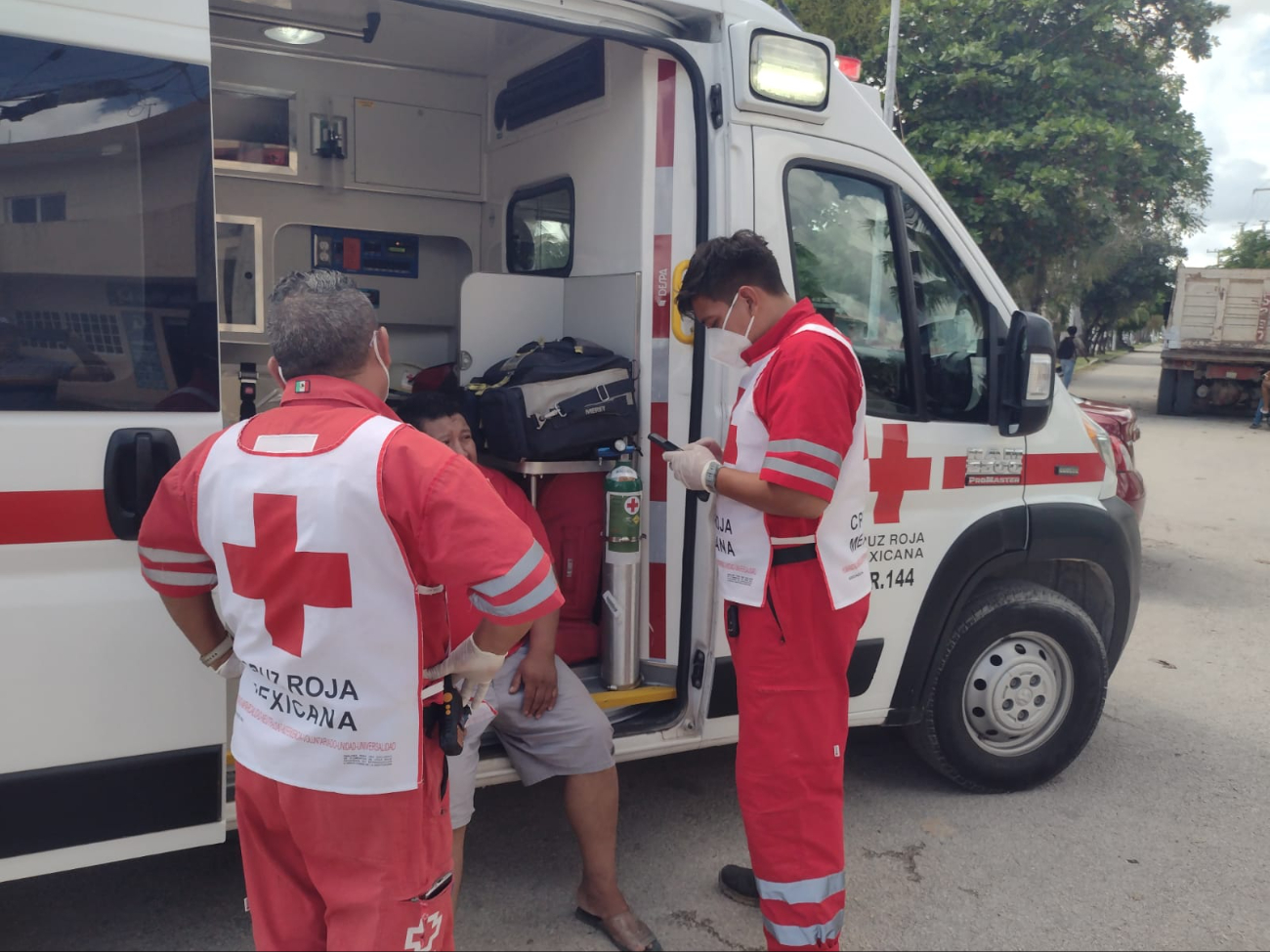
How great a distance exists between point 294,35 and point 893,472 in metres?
2.74

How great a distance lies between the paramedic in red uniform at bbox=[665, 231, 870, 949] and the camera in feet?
8.24

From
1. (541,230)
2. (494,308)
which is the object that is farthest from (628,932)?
(541,230)

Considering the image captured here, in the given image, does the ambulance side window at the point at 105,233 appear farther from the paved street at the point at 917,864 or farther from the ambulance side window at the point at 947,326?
the ambulance side window at the point at 947,326

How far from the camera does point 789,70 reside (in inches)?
120

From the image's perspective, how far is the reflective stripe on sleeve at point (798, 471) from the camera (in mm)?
2416

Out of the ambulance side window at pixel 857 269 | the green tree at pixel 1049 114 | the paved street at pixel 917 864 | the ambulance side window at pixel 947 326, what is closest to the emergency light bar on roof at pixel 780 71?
the ambulance side window at pixel 857 269

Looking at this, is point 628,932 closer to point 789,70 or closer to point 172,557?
point 172,557

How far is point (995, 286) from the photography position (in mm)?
3543

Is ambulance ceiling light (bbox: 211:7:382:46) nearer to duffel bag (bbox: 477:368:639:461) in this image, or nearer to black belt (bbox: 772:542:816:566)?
duffel bag (bbox: 477:368:639:461)

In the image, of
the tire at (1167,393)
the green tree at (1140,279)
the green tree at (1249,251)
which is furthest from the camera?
the green tree at (1249,251)

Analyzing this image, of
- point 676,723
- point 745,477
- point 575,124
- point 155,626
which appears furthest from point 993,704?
point 155,626

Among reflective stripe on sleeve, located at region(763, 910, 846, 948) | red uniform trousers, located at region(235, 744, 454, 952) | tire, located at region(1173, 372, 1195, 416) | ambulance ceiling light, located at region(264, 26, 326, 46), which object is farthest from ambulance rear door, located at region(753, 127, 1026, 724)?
tire, located at region(1173, 372, 1195, 416)

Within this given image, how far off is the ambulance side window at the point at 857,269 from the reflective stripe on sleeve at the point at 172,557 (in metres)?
1.92

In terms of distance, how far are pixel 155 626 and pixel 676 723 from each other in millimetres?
1499
